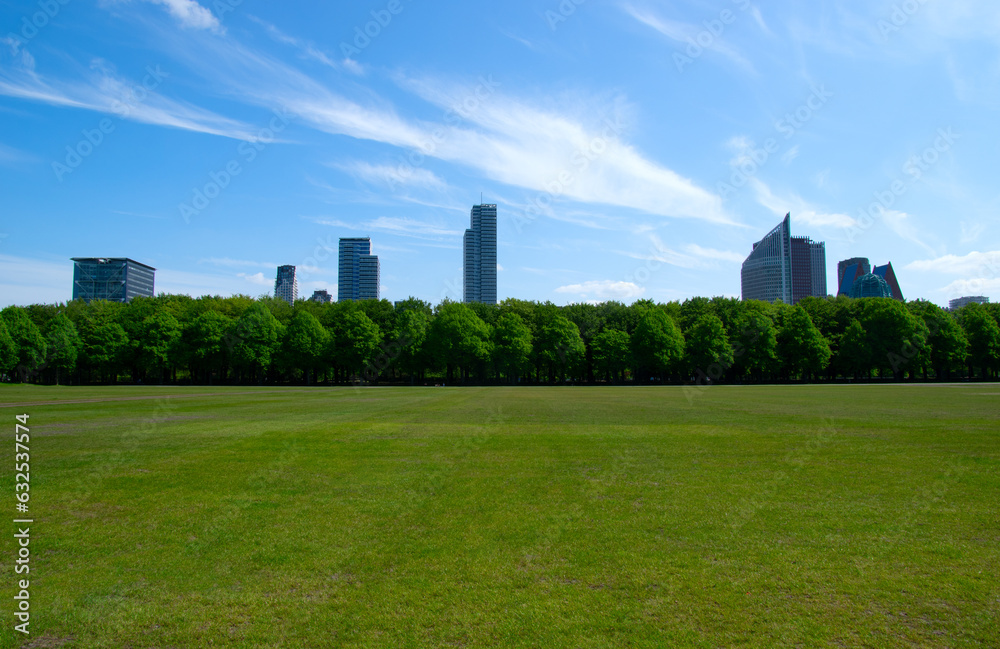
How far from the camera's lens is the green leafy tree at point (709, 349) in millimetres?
104688

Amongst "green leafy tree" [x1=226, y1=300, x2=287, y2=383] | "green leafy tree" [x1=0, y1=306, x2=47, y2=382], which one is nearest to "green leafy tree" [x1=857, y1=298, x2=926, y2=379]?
"green leafy tree" [x1=226, y1=300, x2=287, y2=383]

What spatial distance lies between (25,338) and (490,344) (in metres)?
82.3

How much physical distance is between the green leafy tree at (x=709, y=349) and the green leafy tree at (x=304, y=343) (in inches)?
2792

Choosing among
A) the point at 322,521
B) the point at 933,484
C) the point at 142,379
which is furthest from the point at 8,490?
the point at 142,379

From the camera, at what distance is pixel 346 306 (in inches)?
4633

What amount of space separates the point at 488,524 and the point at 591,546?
76.2 inches

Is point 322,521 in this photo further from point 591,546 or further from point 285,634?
point 591,546

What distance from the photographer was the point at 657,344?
106m

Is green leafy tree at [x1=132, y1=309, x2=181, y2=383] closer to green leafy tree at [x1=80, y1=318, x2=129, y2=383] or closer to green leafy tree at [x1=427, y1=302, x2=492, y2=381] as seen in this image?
green leafy tree at [x1=80, y1=318, x2=129, y2=383]

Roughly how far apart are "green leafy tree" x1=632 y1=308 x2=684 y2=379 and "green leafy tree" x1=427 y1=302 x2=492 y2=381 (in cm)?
2938

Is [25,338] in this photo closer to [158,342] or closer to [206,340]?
[158,342]

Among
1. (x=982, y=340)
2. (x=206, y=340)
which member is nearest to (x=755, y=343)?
(x=982, y=340)

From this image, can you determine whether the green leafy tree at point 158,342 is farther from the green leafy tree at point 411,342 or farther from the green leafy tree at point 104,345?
the green leafy tree at point 411,342

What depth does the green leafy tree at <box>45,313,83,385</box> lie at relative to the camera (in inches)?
3910
